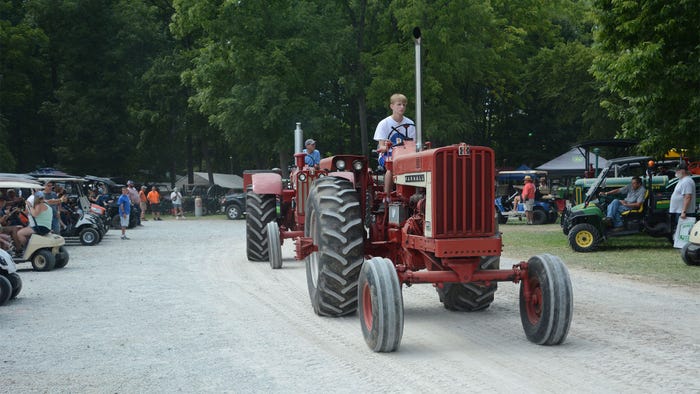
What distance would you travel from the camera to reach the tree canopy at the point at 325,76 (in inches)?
765

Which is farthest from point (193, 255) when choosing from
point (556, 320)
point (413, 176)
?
point (556, 320)

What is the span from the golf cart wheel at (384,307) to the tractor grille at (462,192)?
693 mm

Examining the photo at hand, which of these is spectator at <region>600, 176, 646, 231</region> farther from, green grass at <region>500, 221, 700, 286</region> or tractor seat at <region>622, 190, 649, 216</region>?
green grass at <region>500, 221, 700, 286</region>

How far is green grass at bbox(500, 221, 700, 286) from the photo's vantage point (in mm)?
13906

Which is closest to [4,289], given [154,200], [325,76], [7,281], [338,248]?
[7,281]

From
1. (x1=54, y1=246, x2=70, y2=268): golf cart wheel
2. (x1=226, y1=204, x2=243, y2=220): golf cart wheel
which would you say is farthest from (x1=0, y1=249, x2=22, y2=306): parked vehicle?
(x1=226, y1=204, x2=243, y2=220): golf cart wheel

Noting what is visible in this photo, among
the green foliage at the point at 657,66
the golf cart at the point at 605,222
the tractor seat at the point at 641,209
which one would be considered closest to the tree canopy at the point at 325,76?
the green foliage at the point at 657,66

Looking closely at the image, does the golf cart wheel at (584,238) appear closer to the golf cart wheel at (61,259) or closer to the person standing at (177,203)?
the golf cart wheel at (61,259)

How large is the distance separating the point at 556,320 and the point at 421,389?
5.83ft

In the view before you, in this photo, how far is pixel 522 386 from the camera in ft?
20.6

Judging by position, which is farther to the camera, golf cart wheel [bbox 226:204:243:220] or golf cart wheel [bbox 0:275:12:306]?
golf cart wheel [bbox 226:204:243:220]

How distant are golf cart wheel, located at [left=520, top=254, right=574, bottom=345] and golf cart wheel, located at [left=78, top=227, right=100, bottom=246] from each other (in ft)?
59.6

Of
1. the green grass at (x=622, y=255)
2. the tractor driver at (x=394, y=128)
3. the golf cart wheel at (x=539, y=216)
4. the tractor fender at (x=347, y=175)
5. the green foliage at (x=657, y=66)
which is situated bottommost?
the green grass at (x=622, y=255)

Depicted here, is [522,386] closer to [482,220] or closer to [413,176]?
[482,220]
